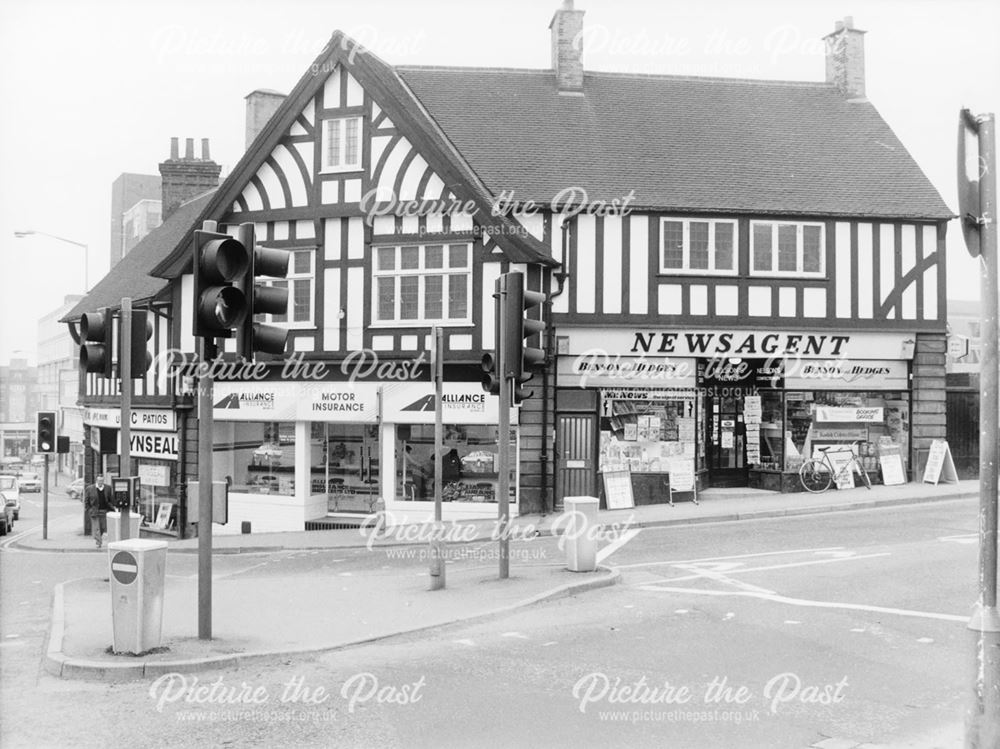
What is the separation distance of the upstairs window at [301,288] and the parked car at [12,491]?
72.6 feet

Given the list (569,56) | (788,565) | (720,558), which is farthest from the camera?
(569,56)

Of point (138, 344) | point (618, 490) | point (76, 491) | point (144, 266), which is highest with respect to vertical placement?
point (144, 266)

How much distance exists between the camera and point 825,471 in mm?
21047

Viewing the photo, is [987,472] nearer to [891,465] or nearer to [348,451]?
[891,465]

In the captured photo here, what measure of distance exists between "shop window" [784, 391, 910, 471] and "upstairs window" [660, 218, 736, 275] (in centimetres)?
331

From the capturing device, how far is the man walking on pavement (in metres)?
19.2

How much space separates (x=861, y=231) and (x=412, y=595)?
14.3 metres

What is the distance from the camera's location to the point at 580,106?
23.9 m

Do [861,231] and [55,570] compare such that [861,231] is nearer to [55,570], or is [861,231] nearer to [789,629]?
[789,629]

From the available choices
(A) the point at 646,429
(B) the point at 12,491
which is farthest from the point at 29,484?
(A) the point at 646,429

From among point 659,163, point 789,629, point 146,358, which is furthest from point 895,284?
point 146,358

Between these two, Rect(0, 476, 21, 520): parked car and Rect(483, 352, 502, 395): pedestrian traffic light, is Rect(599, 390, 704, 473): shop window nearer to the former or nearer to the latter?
Rect(483, 352, 502, 395): pedestrian traffic light

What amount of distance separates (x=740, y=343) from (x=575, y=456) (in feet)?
14.1

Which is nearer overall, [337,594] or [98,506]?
[337,594]
